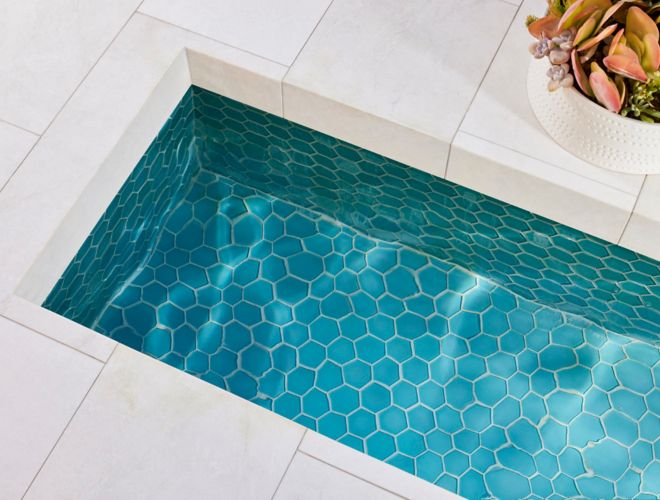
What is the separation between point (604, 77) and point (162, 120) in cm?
92

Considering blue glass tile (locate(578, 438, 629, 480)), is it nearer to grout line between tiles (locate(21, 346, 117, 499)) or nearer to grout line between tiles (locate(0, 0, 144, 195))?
grout line between tiles (locate(21, 346, 117, 499))

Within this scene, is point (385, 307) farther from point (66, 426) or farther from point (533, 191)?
point (66, 426)

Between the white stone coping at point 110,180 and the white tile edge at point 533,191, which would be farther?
the white tile edge at point 533,191

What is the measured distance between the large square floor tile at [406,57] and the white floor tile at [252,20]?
0.11 feet

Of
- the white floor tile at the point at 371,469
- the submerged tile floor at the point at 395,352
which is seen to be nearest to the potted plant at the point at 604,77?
the submerged tile floor at the point at 395,352

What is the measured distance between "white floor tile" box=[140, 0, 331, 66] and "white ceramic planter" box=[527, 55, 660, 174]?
1.65ft

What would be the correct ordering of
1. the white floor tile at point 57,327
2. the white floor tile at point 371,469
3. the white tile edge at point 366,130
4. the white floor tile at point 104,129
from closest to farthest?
1. the white floor tile at point 371,469
2. the white floor tile at point 57,327
3. the white floor tile at point 104,129
4. the white tile edge at point 366,130

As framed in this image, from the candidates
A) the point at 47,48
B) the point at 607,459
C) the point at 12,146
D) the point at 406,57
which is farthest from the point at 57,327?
the point at 607,459

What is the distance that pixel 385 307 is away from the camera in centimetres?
202

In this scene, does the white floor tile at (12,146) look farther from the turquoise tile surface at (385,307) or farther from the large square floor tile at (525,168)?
the large square floor tile at (525,168)

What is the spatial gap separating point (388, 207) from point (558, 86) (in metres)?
Answer: 0.55

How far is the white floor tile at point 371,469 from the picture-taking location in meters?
1.47

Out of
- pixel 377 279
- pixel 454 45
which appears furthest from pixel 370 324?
pixel 454 45

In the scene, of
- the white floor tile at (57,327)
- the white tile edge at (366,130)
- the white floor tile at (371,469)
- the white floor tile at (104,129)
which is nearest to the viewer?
the white floor tile at (371,469)
